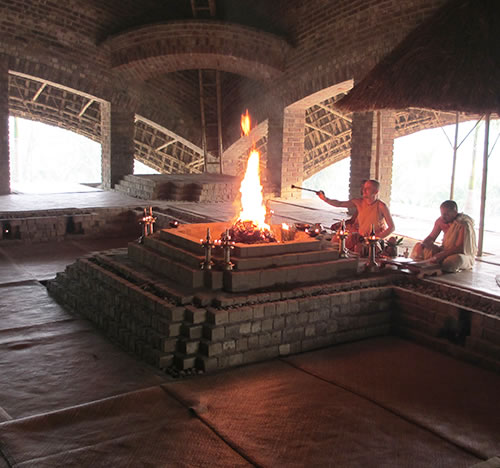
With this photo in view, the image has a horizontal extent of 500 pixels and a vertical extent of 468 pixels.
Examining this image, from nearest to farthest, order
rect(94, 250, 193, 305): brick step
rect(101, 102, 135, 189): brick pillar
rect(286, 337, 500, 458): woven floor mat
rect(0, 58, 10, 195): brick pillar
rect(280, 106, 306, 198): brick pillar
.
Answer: rect(286, 337, 500, 458): woven floor mat → rect(94, 250, 193, 305): brick step → rect(0, 58, 10, 195): brick pillar → rect(280, 106, 306, 198): brick pillar → rect(101, 102, 135, 189): brick pillar

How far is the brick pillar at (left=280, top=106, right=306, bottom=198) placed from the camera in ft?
49.6

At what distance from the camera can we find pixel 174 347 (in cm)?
603

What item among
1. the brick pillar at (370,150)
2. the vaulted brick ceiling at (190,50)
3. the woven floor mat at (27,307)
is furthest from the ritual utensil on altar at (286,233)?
the vaulted brick ceiling at (190,50)

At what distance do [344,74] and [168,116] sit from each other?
6.24m

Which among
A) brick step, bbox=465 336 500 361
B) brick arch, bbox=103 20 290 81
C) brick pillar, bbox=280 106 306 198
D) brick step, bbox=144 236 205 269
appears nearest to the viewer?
brick step, bbox=465 336 500 361

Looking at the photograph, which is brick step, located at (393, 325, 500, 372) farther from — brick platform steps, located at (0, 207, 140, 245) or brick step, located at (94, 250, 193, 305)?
brick platform steps, located at (0, 207, 140, 245)

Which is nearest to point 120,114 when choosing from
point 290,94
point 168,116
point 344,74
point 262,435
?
point 168,116

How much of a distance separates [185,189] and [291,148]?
2.80 meters

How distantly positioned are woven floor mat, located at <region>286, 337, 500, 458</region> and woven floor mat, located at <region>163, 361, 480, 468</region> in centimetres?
18

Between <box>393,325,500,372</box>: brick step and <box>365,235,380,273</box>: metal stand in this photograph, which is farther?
<box>365,235,380,273</box>: metal stand

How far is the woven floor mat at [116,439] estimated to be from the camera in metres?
4.36

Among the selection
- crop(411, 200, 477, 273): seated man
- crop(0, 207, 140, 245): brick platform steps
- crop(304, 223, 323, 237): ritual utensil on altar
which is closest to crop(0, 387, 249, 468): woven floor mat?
crop(304, 223, 323, 237): ritual utensil on altar

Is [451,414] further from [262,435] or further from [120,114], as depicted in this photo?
[120,114]

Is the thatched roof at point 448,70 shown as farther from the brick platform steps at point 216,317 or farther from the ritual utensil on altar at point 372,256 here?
the brick platform steps at point 216,317
